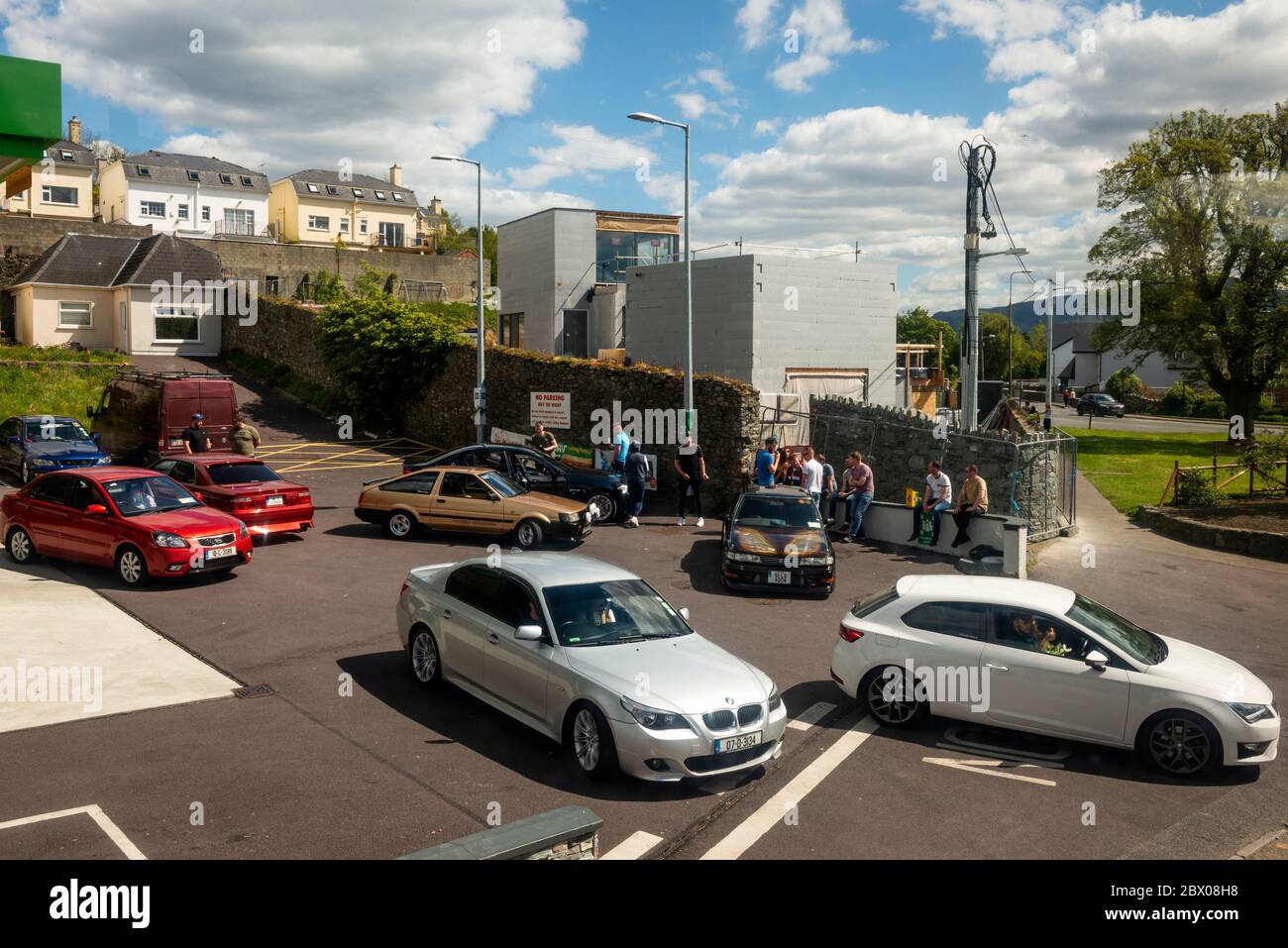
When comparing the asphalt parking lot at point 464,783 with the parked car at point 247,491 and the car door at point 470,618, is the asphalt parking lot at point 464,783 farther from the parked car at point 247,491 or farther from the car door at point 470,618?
the parked car at point 247,491

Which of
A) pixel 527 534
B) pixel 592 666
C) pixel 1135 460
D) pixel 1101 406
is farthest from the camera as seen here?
pixel 1101 406

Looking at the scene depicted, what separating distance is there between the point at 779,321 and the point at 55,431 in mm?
18882

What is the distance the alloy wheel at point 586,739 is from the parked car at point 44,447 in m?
18.6

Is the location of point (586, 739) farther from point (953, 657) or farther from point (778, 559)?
point (778, 559)

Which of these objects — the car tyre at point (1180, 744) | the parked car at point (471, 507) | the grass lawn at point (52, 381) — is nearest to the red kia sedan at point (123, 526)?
the parked car at point (471, 507)

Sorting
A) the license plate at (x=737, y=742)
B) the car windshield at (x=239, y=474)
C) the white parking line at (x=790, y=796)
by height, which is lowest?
the white parking line at (x=790, y=796)

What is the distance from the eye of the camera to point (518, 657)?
8625 millimetres

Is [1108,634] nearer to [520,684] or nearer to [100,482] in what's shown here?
[520,684]

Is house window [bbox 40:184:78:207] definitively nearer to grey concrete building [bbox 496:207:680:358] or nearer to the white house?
the white house

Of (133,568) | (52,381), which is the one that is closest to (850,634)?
(133,568)

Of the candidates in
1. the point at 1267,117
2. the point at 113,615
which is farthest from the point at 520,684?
the point at 1267,117

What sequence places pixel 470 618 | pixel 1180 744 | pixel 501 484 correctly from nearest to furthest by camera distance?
pixel 1180 744
pixel 470 618
pixel 501 484

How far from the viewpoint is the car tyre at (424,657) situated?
979cm

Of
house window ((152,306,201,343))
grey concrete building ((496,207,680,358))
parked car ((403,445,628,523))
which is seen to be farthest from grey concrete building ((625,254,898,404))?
house window ((152,306,201,343))
